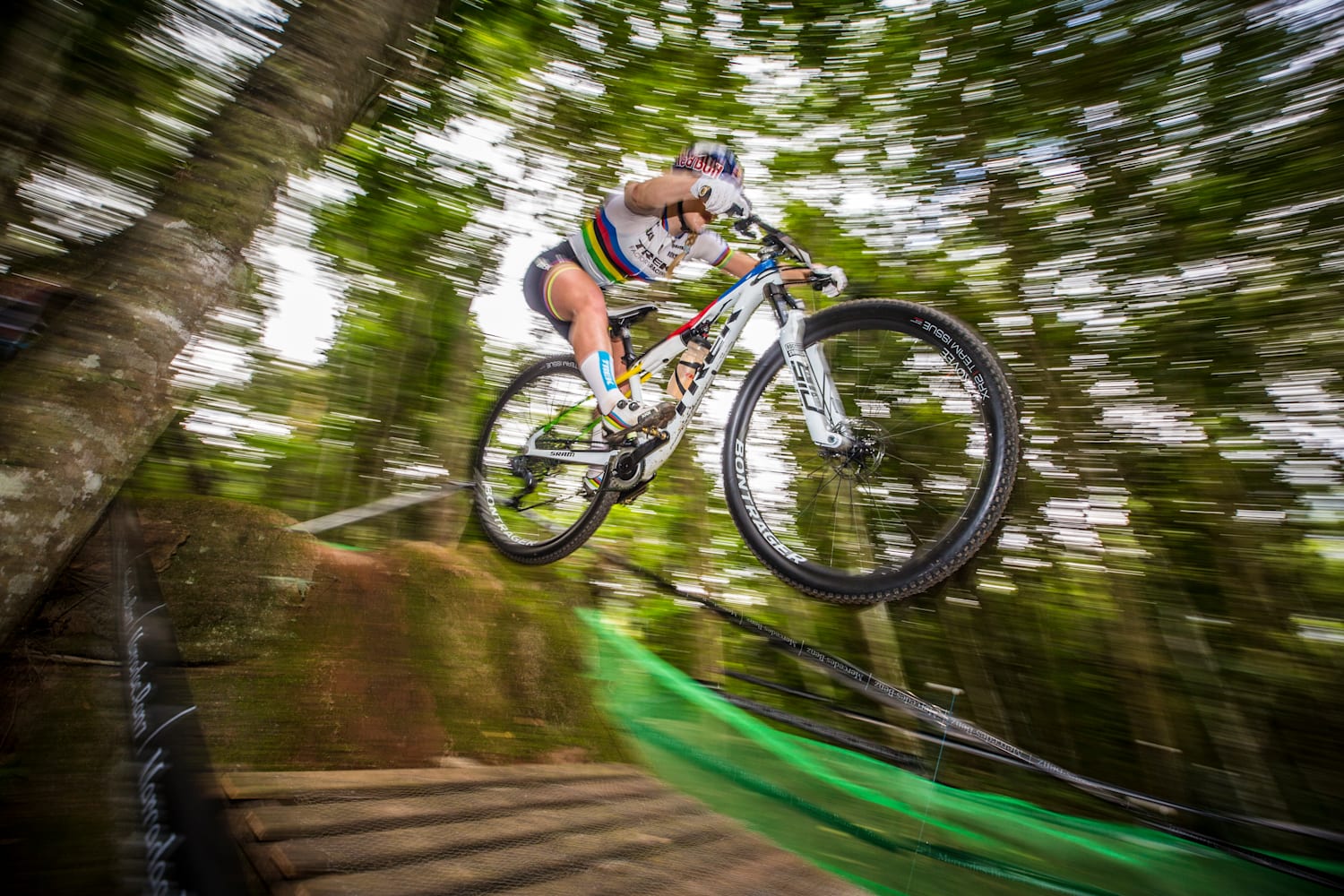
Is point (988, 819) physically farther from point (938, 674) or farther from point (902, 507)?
point (902, 507)

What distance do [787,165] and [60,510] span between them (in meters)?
3.37

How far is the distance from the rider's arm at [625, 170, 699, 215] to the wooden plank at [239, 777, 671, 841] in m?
1.90

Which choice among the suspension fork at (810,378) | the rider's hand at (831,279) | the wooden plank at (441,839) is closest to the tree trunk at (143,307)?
the wooden plank at (441,839)

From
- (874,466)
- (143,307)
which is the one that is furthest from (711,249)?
(143,307)

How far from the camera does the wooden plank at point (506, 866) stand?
42.4 inches

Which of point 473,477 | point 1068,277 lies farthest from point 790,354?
point 473,477

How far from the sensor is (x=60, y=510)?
5.24 ft

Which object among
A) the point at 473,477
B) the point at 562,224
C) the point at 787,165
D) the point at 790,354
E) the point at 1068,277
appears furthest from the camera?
the point at 562,224

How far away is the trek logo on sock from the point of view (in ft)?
7.56

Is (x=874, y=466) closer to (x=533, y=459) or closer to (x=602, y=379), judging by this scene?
(x=602, y=379)

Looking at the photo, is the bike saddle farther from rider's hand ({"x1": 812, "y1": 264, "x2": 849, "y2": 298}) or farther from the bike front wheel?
rider's hand ({"x1": 812, "y1": 264, "x2": 849, "y2": 298})

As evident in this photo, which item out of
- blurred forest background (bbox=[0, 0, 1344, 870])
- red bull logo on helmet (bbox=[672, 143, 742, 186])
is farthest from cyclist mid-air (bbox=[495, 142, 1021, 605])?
blurred forest background (bbox=[0, 0, 1344, 870])

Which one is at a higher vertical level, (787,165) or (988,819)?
(787,165)

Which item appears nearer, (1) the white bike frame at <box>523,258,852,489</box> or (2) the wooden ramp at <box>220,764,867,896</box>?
(2) the wooden ramp at <box>220,764,867,896</box>
